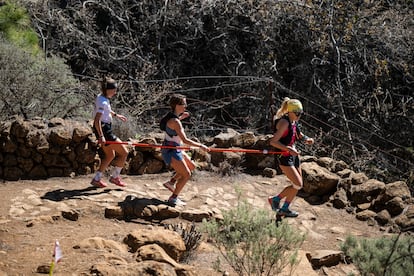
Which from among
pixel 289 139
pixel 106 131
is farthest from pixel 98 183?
pixel 289 139

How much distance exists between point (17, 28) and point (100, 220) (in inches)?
257

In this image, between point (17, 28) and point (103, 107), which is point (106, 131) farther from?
point (17, 28)

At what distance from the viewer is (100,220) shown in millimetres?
6461

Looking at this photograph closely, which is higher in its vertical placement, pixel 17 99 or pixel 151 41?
pixel 151 41

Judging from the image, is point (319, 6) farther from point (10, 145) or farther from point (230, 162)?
point (10, 145)

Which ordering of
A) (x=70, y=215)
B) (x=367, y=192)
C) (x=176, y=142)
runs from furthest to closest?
(x=367, y=192) < (x=176, y=142) < (x=70, y=215)

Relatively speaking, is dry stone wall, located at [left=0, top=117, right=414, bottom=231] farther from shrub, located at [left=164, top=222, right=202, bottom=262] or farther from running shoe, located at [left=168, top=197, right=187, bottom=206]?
shrub, located at [left=164, top=222, right=202, bottom=262]

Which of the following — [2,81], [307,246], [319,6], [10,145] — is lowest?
[307,246]

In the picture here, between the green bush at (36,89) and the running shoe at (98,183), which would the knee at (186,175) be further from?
the green bush at (36,89)

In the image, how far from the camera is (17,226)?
19.4 feet

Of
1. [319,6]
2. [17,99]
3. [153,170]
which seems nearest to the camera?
[153,170]

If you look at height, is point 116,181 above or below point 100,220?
above

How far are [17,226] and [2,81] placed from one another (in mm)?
4100

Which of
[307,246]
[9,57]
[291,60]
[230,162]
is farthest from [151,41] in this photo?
[307,246]
